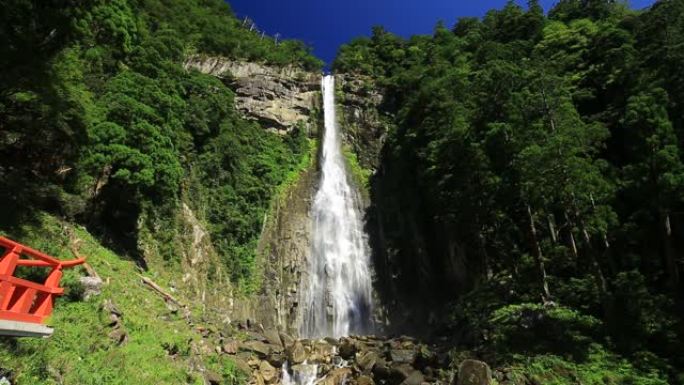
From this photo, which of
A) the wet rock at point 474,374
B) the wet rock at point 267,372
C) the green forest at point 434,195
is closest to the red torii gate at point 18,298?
the green forest at point 434,195

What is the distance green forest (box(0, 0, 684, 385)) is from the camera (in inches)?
438

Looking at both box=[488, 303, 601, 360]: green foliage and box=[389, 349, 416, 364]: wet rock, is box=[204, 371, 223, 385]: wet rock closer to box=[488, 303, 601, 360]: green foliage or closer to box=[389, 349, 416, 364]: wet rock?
box=[389, 349, 416, 364]: wet rock

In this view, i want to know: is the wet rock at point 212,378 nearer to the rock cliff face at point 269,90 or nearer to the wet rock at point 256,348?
the wet rock at point 256,348

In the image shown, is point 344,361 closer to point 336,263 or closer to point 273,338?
point 273,338

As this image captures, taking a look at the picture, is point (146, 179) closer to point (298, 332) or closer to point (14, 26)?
point (14, 26)

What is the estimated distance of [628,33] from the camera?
22344mm

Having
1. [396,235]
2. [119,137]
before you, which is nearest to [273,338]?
[119,137]

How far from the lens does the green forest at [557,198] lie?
13266 mm

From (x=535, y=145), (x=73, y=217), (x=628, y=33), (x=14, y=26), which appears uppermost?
(x=628, y=33)

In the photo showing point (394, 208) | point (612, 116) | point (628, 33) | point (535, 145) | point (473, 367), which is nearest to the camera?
point (473, 367)

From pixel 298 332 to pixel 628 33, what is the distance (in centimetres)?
2369

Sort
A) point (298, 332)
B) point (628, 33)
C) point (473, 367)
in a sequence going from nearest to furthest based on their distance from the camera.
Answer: point (473, 367), point (628, 33), point (298, 332)

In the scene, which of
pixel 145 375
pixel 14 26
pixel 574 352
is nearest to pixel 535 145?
pixel 574 352

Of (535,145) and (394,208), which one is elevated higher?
(394,208)
